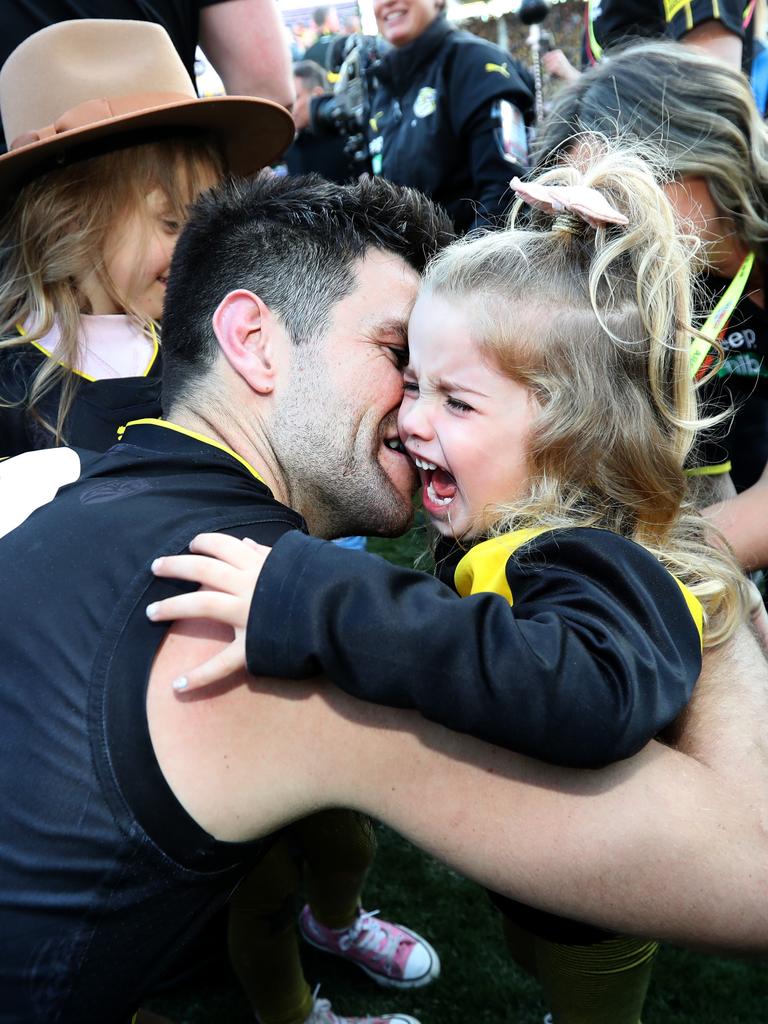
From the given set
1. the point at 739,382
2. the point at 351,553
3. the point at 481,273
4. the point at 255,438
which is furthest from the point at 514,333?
the point at 739,382

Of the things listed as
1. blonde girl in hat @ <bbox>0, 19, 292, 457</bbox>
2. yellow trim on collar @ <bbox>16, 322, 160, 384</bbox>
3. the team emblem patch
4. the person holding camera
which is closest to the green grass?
blonde girl in hat @ <bbox>0, 19, 292, 457</bbox>

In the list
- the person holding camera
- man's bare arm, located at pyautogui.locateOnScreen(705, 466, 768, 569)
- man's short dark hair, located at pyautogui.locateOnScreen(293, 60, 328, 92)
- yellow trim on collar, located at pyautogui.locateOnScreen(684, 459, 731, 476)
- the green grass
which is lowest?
the green grass

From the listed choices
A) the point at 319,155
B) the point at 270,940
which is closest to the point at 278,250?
the point at 270,940

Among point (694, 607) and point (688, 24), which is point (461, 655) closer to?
point (694, 607)

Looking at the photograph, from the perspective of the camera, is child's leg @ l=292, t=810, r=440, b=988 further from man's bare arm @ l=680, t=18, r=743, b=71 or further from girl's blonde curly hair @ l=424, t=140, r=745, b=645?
man's bare arm @ l=680, t=18, r=743, b=71

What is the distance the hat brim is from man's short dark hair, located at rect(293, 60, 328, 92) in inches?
230

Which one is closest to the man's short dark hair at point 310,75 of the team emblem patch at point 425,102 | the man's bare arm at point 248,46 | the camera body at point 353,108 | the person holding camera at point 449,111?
the camera body at point 353,108

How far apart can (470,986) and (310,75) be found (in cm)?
747

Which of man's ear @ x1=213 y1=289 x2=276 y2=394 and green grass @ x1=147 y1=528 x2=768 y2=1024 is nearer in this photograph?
man's ear @ x1=213 y1=289 x2=276 y2=394

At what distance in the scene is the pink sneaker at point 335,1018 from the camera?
278 centimetres

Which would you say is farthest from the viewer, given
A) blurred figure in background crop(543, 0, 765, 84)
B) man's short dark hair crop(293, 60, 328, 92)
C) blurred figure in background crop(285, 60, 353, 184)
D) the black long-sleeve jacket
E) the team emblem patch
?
man's short dark hair crop(293, 60, 328, 92)

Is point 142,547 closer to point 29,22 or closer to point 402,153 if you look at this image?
point 29,22

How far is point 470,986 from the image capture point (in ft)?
9.78

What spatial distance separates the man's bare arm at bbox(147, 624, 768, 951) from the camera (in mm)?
1473
